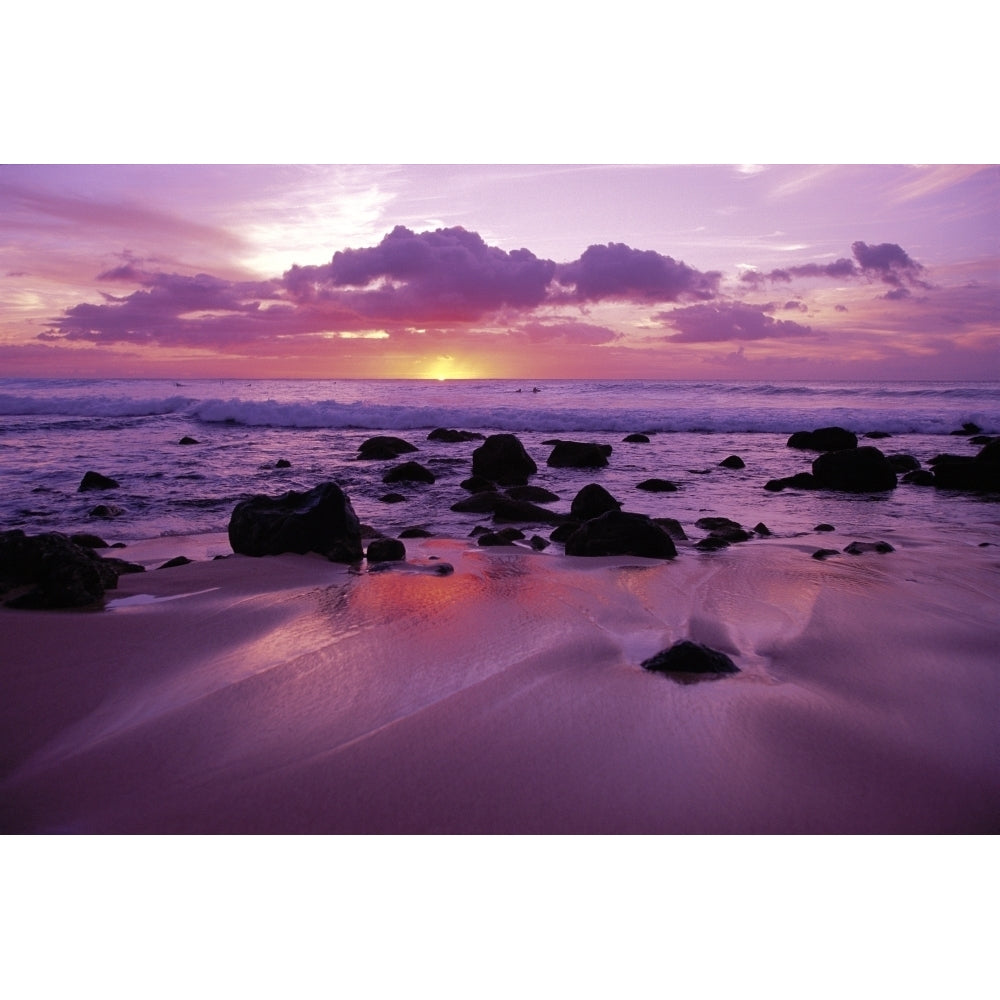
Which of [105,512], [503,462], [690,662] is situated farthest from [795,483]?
[105,512]

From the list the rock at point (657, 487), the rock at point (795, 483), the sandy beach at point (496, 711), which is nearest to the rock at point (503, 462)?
the rock at point (657, 487)

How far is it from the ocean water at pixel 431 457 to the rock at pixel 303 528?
3.94ft

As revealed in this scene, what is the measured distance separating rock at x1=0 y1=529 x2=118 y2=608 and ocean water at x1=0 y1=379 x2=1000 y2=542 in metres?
2.48

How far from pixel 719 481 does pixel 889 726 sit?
315 inches

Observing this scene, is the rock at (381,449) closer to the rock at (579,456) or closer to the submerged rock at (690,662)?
the rock at (579,456)

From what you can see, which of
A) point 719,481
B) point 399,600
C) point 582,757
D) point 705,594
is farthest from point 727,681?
point 719,481

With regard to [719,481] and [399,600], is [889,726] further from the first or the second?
[719,481]

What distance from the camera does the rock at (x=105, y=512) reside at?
730 cm

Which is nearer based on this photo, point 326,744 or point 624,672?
point 326,744

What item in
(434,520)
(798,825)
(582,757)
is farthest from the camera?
(434,520)

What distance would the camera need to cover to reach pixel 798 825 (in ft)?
6.48

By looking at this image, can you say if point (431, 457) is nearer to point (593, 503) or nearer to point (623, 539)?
point (593, 503)

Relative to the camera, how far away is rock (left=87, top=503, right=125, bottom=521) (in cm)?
730

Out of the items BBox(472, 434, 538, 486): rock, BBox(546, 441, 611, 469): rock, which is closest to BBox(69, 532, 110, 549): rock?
BBox(472, 434, 538, 486): rock
